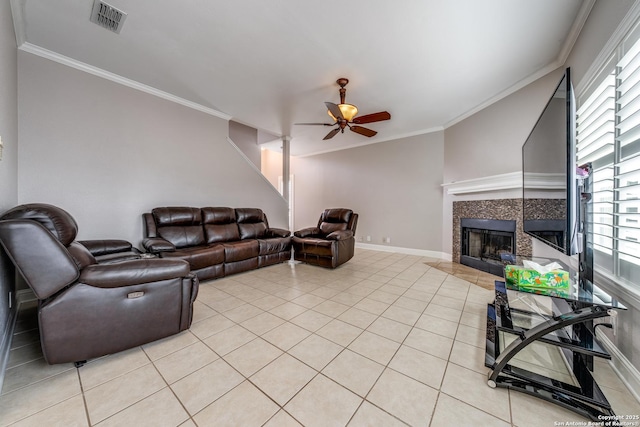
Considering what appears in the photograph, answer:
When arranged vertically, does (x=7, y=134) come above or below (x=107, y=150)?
below

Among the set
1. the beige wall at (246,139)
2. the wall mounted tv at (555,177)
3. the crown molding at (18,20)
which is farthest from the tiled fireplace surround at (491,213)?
the crown molding at (18,20)

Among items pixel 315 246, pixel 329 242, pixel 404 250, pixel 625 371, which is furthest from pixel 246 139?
pixel 625 371

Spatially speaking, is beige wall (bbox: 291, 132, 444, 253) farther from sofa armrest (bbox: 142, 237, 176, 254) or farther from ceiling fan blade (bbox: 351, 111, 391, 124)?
sofa armrest (bbox: 142, 237, 176, 254)

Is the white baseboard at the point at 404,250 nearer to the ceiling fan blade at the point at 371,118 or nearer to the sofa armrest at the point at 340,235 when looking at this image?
the sofa armrest at the point at 340,235

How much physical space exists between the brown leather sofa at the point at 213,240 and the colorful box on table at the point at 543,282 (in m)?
3.12

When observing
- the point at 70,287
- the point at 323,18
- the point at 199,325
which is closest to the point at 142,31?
the point at 323,18

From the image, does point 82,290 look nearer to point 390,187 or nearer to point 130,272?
point 130,272

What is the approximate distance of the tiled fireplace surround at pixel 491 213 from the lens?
3148 mm

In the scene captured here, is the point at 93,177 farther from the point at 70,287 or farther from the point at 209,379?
the point at 209,379

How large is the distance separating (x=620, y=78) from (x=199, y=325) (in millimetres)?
3513

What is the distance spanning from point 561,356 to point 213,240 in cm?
397

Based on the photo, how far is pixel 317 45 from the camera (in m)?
2.37

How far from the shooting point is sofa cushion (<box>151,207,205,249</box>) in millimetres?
3240

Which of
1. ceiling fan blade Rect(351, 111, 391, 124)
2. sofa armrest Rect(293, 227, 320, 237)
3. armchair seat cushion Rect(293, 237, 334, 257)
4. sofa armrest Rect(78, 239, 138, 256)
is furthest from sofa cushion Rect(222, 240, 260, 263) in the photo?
ceiling fan blade Rect(351, 111, 391, 124)
